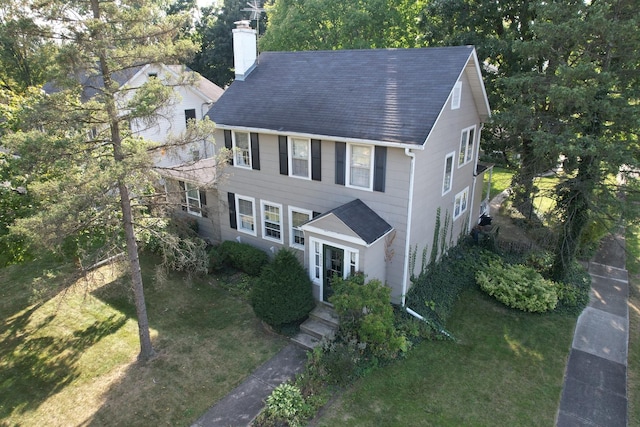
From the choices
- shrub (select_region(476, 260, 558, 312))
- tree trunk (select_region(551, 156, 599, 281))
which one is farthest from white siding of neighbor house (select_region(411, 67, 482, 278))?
tree trunk (select_region(551, 156, 599, 281))

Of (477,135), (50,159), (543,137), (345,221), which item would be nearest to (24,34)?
(50,159)

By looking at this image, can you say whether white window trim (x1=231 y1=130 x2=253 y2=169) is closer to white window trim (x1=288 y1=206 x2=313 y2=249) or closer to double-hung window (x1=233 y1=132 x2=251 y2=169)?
double-hung window (x1=233 y1=132 x2=251 y2=169)

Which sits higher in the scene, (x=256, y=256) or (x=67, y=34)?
(x=67, y=34)

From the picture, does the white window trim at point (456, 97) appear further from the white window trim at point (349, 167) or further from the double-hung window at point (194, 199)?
the double-hung window at point (194, 199)

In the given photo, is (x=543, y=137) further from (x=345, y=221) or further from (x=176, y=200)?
(x=176, y=200)

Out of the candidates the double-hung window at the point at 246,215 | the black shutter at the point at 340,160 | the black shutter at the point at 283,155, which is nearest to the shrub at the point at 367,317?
the black shutter at the point at 340,160

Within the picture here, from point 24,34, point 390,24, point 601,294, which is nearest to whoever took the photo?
point 24,34

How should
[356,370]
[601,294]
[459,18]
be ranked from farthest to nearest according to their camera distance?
[459,18]
[601,294]
[356,370]

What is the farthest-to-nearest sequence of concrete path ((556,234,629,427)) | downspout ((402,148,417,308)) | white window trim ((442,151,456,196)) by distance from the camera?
white window trim ((442,151,456,196))
downspout ((402,148,417,308))
concrete path ((556,234,629,427))
